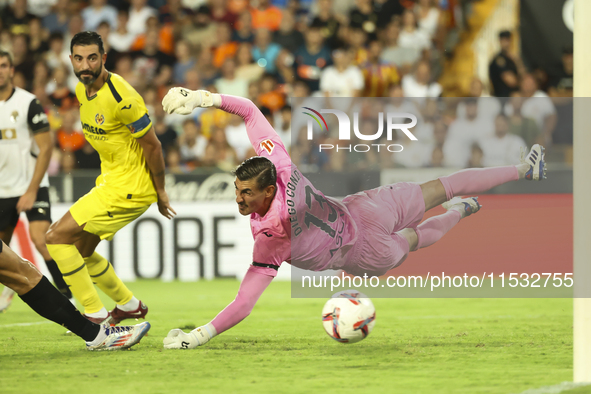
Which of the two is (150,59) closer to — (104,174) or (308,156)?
(308,156)

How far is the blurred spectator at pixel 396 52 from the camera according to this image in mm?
11703

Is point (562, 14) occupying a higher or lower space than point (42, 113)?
higher

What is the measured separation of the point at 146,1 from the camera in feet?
41.9

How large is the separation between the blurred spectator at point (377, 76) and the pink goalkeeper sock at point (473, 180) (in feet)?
16.3

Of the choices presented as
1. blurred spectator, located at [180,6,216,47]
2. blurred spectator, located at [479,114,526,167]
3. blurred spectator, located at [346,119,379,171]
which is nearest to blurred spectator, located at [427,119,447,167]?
blurred spectator, located at [479,114,526,167]

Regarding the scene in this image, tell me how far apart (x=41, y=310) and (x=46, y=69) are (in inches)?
317

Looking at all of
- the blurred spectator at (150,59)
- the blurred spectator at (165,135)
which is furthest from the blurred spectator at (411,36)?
the blurred spectator at (165,135)

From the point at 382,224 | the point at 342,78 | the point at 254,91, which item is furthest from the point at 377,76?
the point at 382,224

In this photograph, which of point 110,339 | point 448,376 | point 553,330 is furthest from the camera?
point 553,330

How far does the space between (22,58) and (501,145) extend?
8.05m

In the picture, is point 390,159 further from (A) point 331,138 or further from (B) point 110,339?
(B) point 110,339

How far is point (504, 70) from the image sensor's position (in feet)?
37.0

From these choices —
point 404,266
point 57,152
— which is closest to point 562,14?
point 404,266

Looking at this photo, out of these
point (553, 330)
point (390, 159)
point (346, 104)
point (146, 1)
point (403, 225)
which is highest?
point (146, 1)
